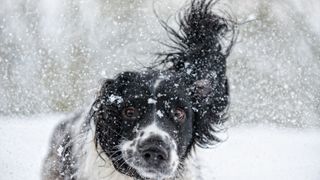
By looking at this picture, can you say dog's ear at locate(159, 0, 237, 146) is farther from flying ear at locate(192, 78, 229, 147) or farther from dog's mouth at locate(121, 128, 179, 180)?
dog's mouth at locate(121, 128, 179, 180)

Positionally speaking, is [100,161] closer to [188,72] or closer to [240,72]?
[188,72]

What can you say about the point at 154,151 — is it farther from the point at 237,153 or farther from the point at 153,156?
the point at 237,153

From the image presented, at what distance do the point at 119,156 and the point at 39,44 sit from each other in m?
9.42

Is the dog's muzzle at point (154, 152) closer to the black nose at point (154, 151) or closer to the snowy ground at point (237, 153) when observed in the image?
the black nose at point (154, 151)

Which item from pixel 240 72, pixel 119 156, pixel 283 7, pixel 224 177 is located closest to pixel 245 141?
pixel 224 177

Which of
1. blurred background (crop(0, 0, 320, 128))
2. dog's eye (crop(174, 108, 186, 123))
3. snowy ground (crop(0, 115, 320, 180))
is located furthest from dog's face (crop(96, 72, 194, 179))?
blurred background (crop(0, 0, 320, 128))

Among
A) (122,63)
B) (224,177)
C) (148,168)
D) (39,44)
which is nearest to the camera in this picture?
(148,168)

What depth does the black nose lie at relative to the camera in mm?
4914

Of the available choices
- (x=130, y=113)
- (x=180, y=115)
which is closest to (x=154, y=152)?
(x=130, y=113)

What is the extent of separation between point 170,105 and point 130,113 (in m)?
0.31

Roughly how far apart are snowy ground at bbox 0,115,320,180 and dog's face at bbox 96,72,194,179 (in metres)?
2.21

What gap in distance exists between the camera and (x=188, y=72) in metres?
6.03

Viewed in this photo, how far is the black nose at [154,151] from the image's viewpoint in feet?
16.1

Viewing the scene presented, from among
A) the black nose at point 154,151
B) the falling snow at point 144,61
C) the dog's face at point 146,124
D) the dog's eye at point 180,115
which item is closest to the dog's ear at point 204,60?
the dog's face at point 146,124
